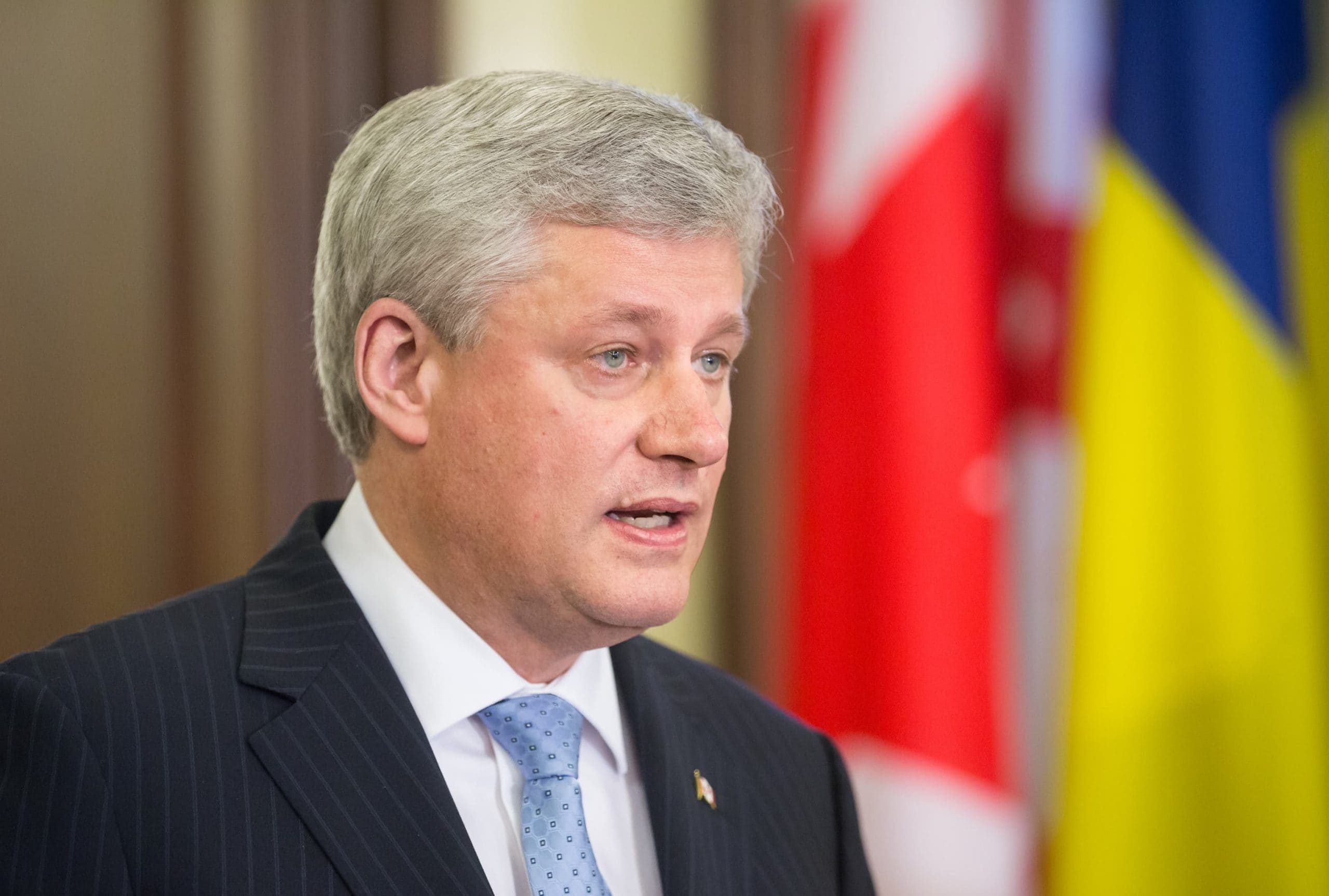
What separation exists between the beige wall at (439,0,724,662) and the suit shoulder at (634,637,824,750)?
3.14 feet

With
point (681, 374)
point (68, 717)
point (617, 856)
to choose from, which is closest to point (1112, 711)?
point (617, 856)

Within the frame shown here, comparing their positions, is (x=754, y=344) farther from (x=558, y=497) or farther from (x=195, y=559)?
(x=558, y=497)

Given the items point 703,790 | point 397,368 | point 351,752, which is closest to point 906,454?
point 703,790

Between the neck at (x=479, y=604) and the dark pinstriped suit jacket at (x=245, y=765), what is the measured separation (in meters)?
0.09

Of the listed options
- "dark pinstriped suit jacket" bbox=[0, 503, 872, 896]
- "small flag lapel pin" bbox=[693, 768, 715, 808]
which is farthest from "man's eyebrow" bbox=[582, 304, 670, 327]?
"small flag lapel pin" bbox=[693, 768, 715, 808]

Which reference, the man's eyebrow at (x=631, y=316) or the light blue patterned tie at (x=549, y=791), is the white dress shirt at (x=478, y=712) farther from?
the man's eyebrow at (x=631, y=316)

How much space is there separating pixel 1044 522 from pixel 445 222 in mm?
1771

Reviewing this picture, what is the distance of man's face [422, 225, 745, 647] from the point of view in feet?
4.43

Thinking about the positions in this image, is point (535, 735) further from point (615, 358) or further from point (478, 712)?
point (615, 358)

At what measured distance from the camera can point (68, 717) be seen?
3.97ft

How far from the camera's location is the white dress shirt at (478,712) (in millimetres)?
1379

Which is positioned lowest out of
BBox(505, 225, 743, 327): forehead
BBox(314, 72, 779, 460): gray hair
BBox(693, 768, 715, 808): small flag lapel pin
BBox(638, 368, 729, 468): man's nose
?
BBox(693, 768, 715, 808): small flag lapel pin

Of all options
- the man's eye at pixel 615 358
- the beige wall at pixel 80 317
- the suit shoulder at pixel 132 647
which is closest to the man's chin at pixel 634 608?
the man's eye at pixel 615 358

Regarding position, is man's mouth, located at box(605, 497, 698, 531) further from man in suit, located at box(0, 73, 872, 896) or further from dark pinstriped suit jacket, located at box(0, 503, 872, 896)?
dark pinstriped suit jacket, located at box(0, 503, 872, 896)
